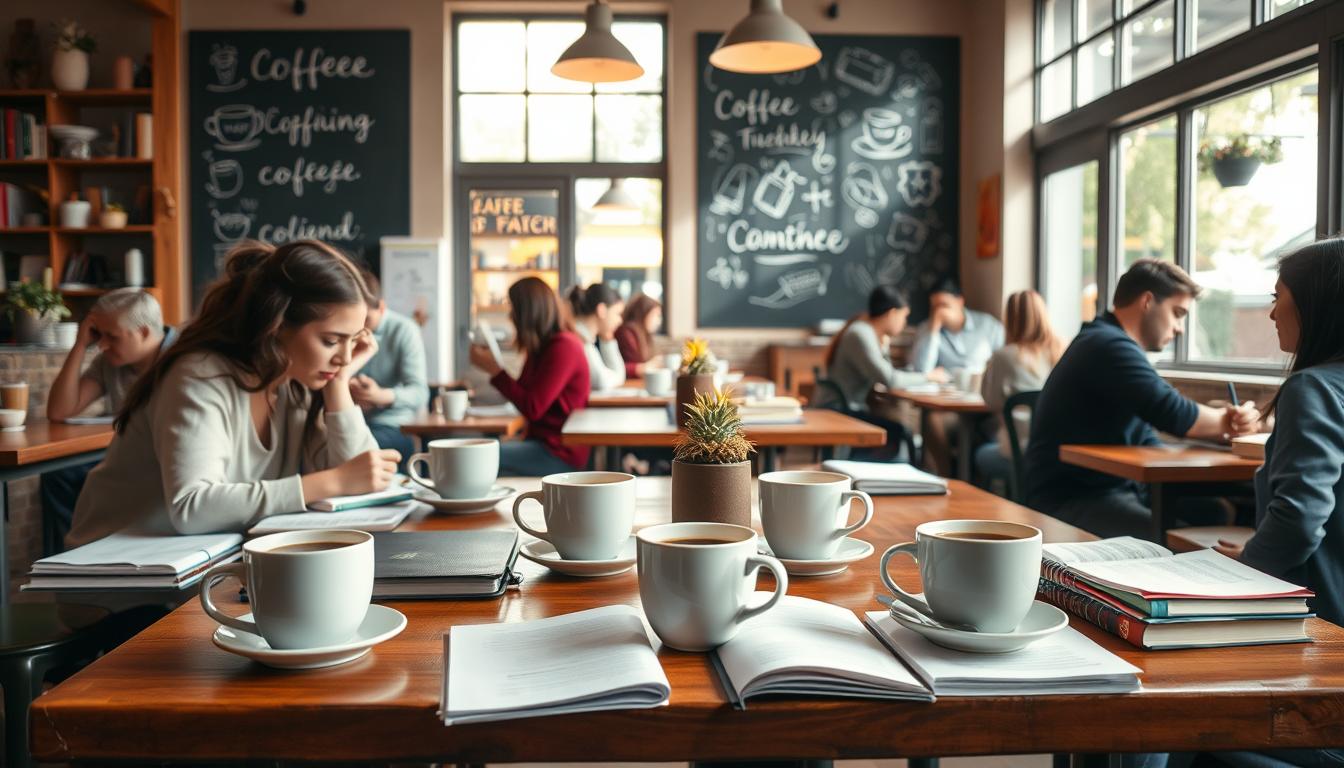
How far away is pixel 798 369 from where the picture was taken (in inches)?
283

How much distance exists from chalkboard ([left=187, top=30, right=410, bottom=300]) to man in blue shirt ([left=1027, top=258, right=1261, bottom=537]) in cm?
542

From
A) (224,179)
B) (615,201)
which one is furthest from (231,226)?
(615,201)

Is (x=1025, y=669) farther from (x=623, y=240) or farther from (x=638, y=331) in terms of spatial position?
(x=623, y=240)

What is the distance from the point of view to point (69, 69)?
6.75 metres

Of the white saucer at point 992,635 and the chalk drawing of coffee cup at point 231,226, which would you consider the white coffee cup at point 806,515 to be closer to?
the white saucer at point 992,635

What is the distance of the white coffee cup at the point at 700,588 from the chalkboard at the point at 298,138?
6.75 meters

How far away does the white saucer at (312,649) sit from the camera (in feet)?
2.72

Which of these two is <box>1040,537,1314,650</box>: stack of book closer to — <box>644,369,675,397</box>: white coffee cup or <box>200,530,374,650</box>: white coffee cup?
<box>200,530,374,650</box>: white coffee cup

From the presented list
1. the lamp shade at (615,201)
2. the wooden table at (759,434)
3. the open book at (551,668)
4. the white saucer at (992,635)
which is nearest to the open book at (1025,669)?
the white saucer at (992,635)

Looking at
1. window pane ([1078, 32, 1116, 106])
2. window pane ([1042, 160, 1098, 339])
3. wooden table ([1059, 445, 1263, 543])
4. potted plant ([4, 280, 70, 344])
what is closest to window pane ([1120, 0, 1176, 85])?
window pane ([1078, 32, 1116, 106])

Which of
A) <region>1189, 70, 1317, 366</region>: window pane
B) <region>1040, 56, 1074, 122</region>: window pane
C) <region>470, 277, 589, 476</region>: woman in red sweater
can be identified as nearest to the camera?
<region>470, 277, 589, 476</region>: woman in red sweater

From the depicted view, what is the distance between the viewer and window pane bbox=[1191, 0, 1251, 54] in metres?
4.41

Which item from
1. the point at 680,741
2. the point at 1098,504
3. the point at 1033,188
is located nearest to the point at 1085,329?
the point at 1098,504

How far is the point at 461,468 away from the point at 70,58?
6.79 metres
